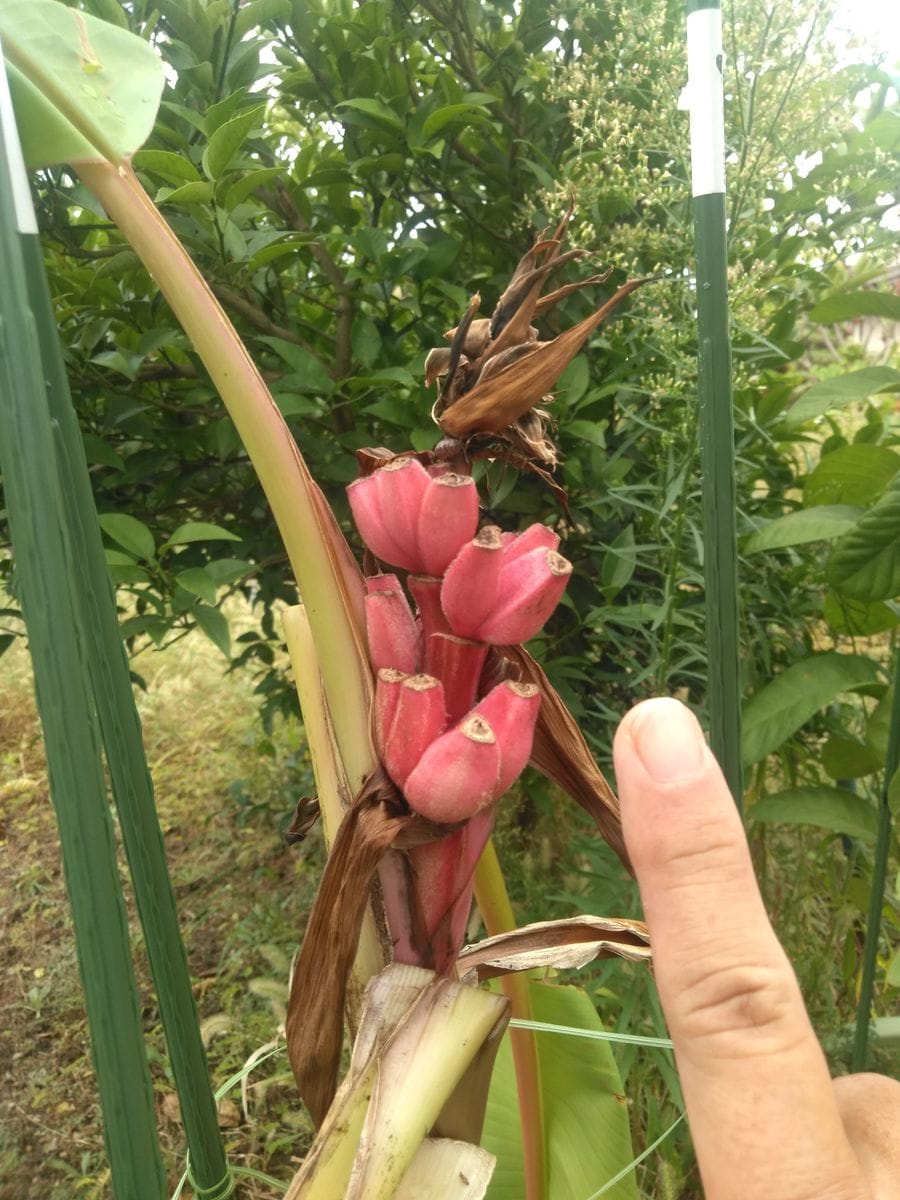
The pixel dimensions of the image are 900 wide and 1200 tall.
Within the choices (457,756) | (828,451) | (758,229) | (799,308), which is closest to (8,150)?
(457,756)

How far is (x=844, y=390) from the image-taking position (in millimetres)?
731

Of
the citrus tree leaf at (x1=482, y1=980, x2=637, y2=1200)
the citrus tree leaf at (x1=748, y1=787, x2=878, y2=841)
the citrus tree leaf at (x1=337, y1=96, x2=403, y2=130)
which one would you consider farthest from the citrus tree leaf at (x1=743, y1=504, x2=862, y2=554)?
the citrus tree leaf at (x1=337, y1=96, x2=403, y2=130)

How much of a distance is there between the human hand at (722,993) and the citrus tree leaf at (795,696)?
48 centimetres

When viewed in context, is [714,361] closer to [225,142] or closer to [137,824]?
[137,824]

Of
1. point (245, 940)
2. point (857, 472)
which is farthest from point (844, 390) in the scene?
point (245, 940)

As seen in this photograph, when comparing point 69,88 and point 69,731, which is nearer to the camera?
point 69,731

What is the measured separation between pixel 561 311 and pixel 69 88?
68 centimetres

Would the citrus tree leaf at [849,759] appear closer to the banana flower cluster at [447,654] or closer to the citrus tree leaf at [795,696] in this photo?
the citrus tree leaf at [795,696]

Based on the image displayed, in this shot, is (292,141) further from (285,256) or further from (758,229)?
(758,229)

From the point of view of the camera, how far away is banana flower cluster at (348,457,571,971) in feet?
0.93

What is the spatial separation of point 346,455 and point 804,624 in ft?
1.85

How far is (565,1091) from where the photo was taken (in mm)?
571

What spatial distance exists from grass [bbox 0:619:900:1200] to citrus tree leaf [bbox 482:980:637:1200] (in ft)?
0.46

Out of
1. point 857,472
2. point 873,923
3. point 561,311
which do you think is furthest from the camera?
point 561,311
